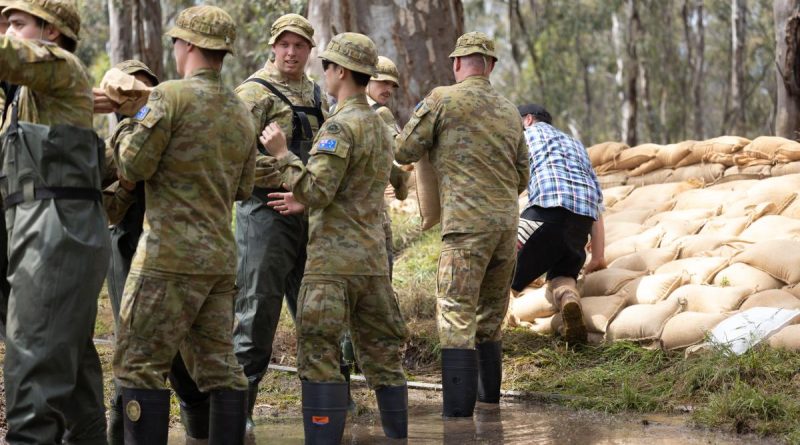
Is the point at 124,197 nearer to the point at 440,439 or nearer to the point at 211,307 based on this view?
the point at 211,307

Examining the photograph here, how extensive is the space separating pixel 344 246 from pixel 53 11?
1.50 m

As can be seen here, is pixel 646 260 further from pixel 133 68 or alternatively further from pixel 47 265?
pixel 47 265

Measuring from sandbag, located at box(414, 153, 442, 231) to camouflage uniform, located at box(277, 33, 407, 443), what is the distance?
120 cm

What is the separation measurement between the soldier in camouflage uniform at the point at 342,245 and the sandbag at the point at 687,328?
222 centimetres

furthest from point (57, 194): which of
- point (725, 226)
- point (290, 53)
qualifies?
point (725, 226)

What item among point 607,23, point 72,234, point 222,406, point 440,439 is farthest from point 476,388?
point 607,23

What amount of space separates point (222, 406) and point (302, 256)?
4.21ft

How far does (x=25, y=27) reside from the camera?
410 centimetres

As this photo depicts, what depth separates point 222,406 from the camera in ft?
14.8

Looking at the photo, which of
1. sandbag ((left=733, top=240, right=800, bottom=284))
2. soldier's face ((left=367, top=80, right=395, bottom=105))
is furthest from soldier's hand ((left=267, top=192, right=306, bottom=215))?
sandbag ((left=733, top=240, right=800, bottom=284))

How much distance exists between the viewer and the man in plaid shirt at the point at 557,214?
23.3 ft

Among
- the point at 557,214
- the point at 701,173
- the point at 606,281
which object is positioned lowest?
the point at 606,281

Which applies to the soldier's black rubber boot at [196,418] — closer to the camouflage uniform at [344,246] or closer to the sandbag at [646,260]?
the camouflage uniform at [344,246]

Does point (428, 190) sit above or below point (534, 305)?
above
